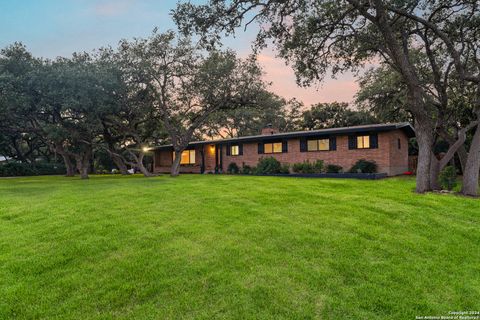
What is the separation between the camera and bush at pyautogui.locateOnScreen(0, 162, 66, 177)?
92.1ft

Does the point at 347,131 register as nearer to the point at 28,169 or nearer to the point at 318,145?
the point at 318,145

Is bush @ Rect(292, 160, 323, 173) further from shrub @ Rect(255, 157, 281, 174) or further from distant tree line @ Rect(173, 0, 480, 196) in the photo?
distant tree line @ Rect(173, 0, 480, 196)

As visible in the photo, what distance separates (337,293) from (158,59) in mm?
17538

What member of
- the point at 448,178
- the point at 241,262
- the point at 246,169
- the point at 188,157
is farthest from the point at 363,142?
the point at 241,262

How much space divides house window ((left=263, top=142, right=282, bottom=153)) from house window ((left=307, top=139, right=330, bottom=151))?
2.33 m

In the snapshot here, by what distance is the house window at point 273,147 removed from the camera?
21.8m

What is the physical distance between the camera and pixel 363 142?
18.2m

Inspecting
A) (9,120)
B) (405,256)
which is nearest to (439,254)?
(405,256)

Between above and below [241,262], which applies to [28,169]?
above

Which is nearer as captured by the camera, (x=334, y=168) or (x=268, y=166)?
(x=334, y=168)

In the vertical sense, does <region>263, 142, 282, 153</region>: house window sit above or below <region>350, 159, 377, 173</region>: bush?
above

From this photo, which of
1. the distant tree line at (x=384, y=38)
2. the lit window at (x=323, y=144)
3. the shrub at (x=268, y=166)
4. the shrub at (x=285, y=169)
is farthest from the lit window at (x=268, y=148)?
the distant tree line at (x=384, y=38)

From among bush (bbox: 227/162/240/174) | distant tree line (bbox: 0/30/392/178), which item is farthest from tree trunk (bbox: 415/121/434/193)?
bush (bbox: 227/162/240/174)

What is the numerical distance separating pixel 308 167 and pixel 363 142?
360 cm
